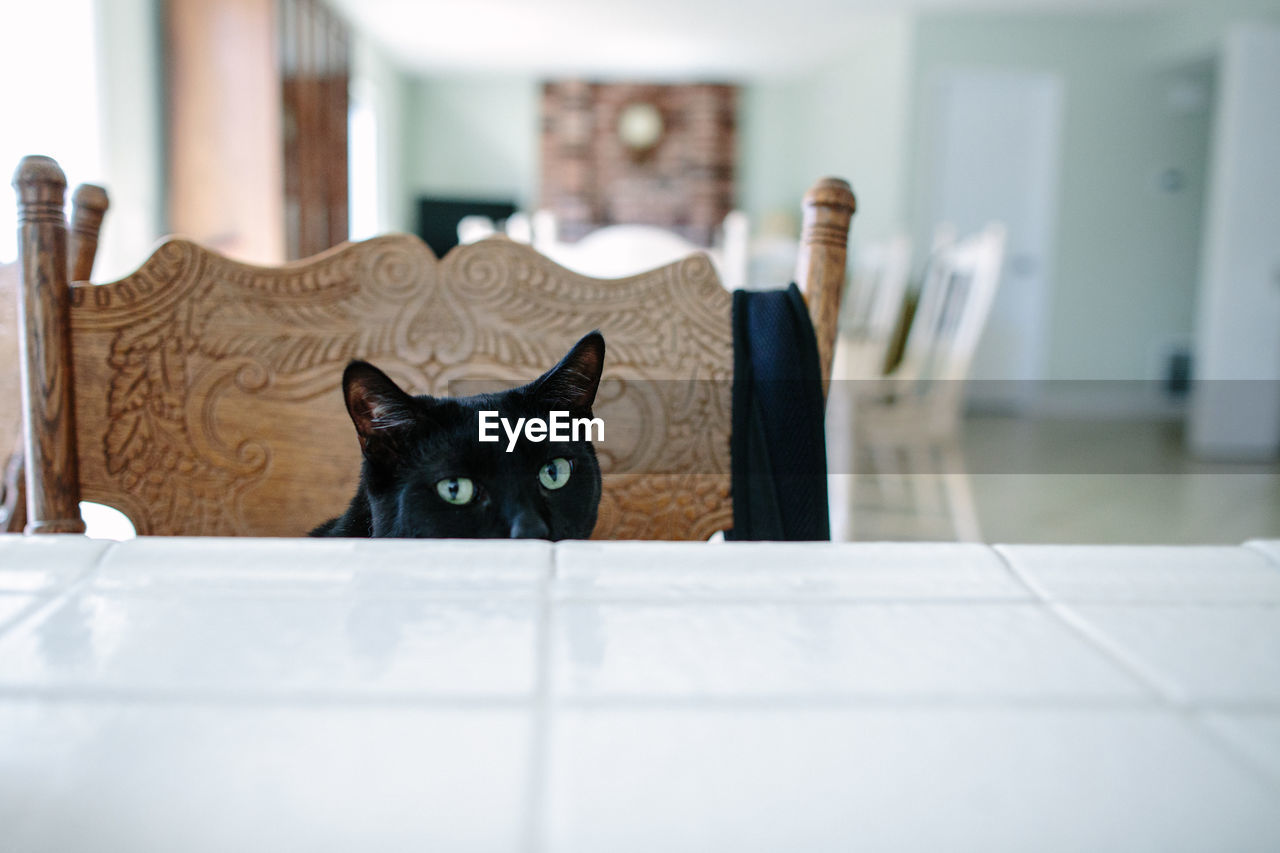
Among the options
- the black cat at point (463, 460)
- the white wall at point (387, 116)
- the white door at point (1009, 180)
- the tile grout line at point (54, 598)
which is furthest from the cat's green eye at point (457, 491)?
the white wall at point (387, 116)

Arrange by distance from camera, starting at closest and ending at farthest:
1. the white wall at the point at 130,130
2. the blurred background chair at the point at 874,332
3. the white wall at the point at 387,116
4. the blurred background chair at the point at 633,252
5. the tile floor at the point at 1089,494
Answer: the blurred background chair at the point at 633,252
the tile floor at the point at 1089,494
the blurred background chair at the point at 874,332
the white wall at the point at 130,130
the white wall at the point at 387,116

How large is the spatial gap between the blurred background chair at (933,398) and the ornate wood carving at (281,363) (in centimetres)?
182

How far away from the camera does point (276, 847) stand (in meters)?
0.15

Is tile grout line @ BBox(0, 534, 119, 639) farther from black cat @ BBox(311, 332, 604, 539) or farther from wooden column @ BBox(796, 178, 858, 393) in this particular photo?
wooden column @ BBox(796, 178, 858, 393)

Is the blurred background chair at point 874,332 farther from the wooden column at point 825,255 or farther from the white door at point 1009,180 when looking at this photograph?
the white door at point 1009,180

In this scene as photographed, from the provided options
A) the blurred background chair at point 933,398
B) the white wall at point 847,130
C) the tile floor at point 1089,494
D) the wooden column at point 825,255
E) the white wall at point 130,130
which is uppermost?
the white wall at point 847,130

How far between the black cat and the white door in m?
5.09

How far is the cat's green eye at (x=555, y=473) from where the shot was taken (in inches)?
15.7

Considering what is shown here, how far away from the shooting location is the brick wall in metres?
6.92

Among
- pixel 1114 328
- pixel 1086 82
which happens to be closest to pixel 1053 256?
pixel 1114 328

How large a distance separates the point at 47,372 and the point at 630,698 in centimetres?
61

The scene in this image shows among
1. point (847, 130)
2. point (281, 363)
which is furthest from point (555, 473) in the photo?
point (847, 130)

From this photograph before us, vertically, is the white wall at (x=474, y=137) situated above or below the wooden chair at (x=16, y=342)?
above

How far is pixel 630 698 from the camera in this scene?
0.21 meters
